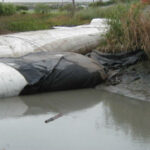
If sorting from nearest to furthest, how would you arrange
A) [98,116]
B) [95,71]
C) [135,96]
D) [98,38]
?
[98,116]
[135,96]
[95,71]
[98,38]

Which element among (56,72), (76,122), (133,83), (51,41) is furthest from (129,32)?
(76,122)

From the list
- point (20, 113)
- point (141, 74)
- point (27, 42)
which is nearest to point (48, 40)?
point (27, 42)

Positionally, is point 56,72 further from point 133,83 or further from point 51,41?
point 51,41

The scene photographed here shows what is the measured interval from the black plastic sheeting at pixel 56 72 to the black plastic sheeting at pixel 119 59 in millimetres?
444

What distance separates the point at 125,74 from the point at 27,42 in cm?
234

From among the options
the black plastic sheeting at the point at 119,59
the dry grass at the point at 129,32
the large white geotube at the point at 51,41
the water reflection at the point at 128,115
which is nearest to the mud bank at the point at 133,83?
the black plastic sheeting at the point at 119,59

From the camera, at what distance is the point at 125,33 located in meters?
6.75

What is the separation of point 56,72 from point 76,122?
1.60 metres

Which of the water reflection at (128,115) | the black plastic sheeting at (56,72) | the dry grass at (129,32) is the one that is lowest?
the water reflection at (128,115)

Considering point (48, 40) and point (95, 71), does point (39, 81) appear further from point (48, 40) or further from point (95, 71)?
point (48, 40)

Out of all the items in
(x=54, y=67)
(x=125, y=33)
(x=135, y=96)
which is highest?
(x=125, y=33)

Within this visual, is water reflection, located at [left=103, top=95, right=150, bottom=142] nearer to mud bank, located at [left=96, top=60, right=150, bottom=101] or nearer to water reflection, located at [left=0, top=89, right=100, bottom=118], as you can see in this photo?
mud bank, located at [left=96, top=60, right=150, bottom=101]

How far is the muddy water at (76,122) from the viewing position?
4074mm

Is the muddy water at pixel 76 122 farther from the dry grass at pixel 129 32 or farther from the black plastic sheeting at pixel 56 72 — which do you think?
the dry grass at pixel 129 32
